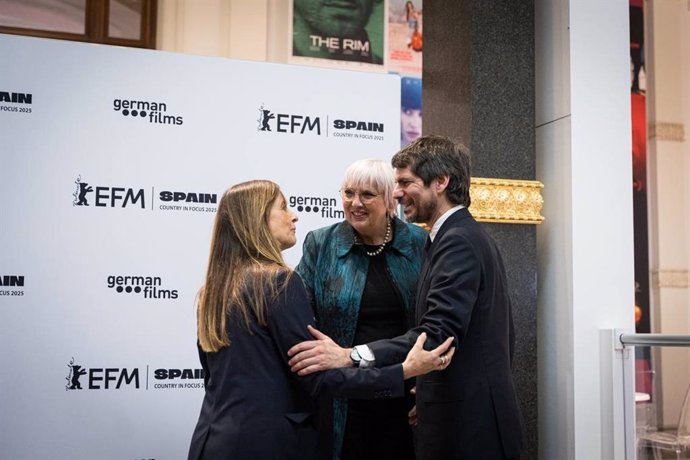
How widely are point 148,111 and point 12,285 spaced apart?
95 centimetres

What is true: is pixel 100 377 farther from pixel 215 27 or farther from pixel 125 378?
pixel 215 27

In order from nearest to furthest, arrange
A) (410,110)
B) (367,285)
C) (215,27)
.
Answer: (367,285) < (215,27) < (410,110)

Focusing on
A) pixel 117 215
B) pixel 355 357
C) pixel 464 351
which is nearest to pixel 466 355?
pixel 464 351

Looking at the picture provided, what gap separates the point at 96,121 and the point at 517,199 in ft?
6.61

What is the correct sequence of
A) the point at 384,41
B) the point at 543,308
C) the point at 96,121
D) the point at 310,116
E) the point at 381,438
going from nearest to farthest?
the point at 381,438 → the point at 96,121 → the point at 310,116 → the point at 543,308 → the point at 384,41

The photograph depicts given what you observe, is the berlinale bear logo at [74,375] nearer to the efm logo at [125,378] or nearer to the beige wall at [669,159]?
the efm logo at [125,378]

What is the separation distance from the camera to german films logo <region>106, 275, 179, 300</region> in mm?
3473

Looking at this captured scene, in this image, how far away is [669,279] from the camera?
7.38 m

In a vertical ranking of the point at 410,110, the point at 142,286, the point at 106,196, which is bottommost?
the point at 142,286

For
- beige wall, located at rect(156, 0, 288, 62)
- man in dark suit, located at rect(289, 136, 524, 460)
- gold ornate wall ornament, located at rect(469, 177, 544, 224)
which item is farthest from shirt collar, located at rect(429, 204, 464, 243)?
beige wall, located at rect(156, 0, 288, 62)

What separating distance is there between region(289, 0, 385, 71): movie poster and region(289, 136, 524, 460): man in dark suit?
14.0 feet

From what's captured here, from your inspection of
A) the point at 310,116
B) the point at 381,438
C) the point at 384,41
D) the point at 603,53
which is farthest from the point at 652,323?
the point at 381,438

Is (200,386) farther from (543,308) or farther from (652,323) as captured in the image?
(652,323)

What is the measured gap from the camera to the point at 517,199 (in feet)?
12.8
